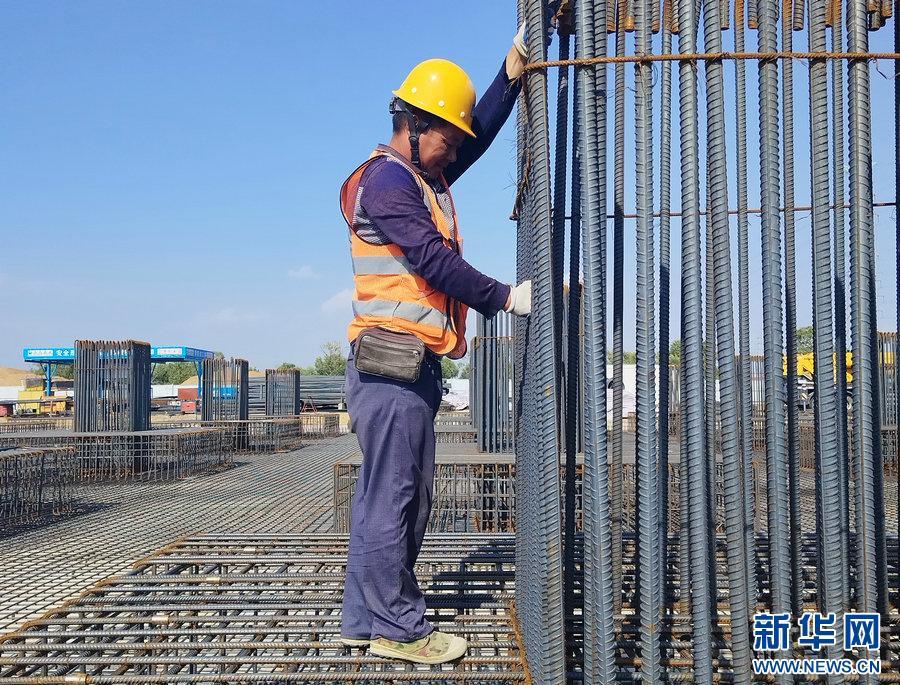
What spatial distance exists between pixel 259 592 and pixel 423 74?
192 cm

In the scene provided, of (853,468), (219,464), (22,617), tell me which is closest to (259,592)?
(853,468)

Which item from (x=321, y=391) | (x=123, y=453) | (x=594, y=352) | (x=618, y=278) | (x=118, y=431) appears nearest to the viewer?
(x=594, y=352)

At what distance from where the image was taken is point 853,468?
6.22 feet

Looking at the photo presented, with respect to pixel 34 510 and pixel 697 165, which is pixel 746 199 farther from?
pixel 34 510

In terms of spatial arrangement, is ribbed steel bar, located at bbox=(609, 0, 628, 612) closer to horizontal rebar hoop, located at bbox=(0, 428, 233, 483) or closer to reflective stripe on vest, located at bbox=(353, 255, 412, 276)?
reflective stripe on vest, located at bbox=(353, 255, 412, 276)

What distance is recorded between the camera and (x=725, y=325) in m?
1.70

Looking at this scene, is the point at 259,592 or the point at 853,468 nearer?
the point at 853,468

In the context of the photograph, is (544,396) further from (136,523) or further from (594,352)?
(136,523)

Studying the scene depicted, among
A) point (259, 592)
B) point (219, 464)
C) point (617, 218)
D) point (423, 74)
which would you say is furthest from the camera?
point (219, 464)

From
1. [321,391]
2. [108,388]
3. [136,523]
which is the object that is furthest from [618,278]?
[321,391]

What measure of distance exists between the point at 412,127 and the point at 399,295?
55 centimetres

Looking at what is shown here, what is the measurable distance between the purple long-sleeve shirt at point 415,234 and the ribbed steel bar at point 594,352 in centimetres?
39

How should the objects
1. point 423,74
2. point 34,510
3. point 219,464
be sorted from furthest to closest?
1. point 219,464
2. point 34,510
3. point 423,74

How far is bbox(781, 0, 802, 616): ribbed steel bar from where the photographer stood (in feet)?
5.93
